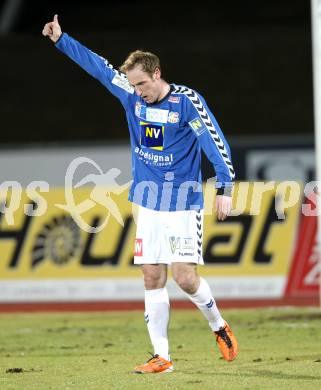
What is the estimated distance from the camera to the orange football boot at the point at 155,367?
7.91 meters

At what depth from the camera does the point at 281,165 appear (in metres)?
17.2

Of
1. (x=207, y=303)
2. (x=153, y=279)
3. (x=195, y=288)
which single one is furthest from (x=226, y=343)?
(x=153, y=279)

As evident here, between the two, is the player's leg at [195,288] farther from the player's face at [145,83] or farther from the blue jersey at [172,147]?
the player's face at [145,83]

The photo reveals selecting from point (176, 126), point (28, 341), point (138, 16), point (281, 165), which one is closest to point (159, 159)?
point (176, 126)

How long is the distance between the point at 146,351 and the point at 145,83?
10.2ft

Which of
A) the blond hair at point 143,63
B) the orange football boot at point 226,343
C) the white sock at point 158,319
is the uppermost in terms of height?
the blond hair at point 143,63

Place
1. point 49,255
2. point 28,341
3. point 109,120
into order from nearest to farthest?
point 28,341
point 49,255
point 109,120

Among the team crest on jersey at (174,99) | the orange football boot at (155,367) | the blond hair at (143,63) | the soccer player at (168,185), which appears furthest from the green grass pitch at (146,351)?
the blond hair at (143,63)

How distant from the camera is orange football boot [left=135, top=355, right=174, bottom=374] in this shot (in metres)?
7.91

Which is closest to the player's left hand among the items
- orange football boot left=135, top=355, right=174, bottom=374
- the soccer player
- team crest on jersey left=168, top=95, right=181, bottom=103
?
the soccer player

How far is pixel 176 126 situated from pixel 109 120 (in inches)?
674

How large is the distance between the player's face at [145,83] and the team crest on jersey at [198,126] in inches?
13.5

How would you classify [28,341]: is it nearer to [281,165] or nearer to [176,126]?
[176,126]

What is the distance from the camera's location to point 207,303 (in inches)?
324
